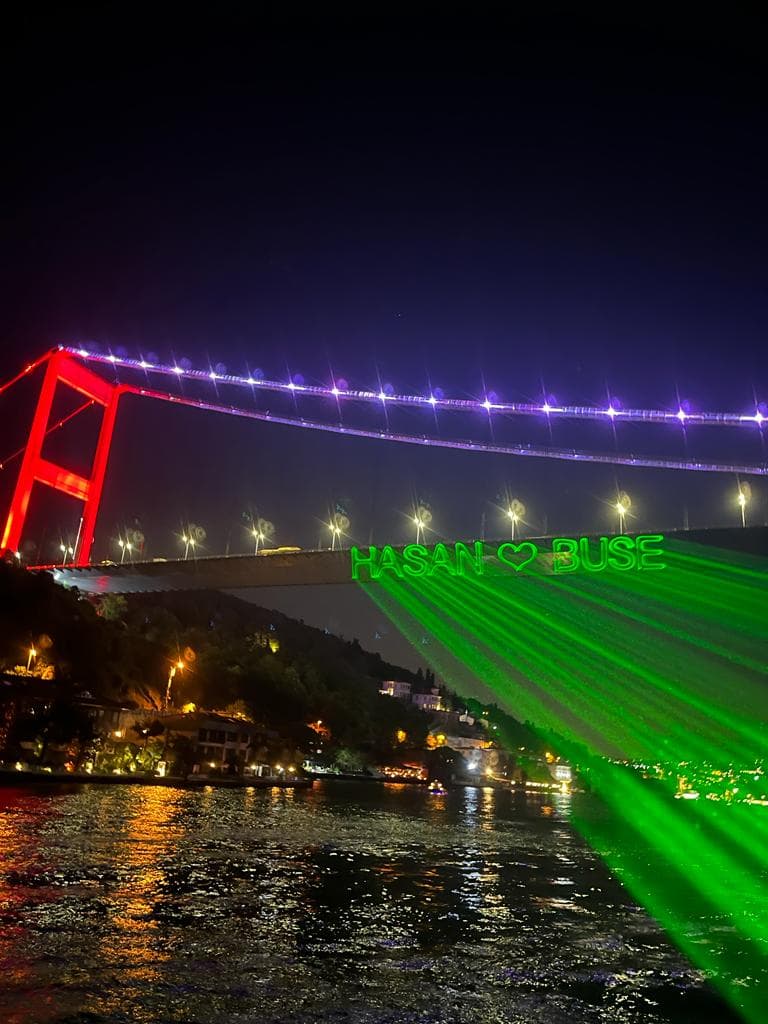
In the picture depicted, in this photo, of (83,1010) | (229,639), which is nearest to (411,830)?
(83,1010)

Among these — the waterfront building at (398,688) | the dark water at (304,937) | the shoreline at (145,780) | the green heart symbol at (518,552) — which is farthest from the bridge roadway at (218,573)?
the waterfront building at (398,688)

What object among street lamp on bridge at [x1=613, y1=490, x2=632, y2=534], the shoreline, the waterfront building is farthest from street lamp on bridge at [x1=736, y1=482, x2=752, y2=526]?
the waterfront building

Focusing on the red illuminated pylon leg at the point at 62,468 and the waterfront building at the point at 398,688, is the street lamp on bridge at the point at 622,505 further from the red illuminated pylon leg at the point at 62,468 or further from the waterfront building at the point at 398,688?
the waterfront building at the point at 398,688

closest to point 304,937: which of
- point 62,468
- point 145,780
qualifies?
point 145,780

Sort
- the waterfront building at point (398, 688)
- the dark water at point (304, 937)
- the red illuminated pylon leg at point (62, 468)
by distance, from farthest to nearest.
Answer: the waterfront building at point (398, 688), the red illuminated pylon leg at point (62, 468), the dark water at point (304, 937)

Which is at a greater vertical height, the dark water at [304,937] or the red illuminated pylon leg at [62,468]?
the red illuminated pylon leg at [62,468]

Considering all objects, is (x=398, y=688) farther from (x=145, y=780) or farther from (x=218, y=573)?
(x=218, y=573)

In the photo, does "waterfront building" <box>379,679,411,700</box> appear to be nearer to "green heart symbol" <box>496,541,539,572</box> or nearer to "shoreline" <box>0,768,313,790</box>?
"shoreline" <box>0,768,313,790</box>
